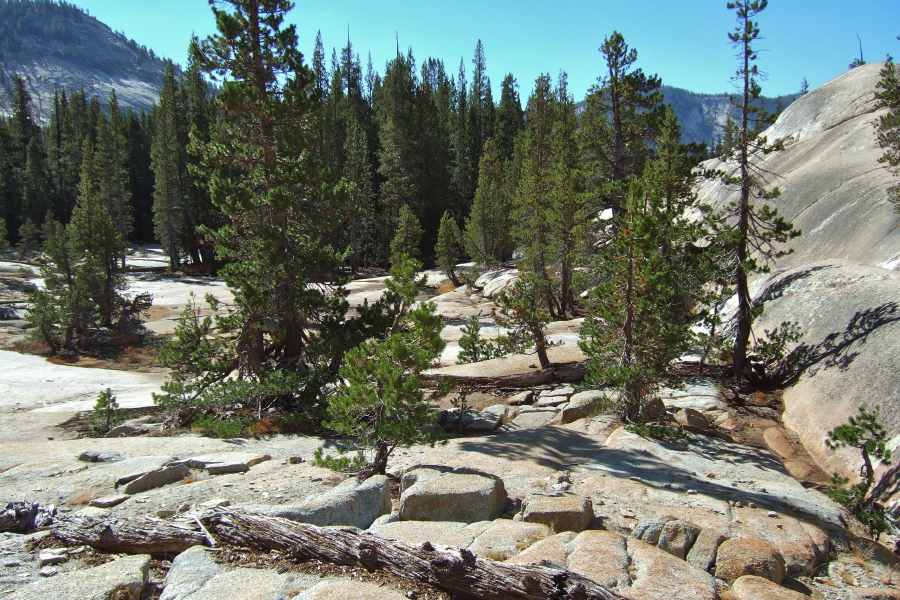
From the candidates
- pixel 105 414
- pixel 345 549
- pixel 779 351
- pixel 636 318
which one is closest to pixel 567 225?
pixel 779 351

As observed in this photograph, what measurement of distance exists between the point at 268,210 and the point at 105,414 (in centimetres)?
584

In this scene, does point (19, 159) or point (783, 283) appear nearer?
point (783, 283)

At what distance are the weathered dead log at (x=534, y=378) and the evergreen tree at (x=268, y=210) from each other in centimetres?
445

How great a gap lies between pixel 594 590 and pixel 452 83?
97.1m

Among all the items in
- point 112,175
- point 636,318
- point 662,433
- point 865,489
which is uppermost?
point 112,175

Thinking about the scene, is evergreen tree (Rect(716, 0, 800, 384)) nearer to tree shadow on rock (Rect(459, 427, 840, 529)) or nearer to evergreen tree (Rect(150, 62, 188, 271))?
tree shadow on rock (Rect(459, 427, 840, 529))

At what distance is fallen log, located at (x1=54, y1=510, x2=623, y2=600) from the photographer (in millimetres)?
4410

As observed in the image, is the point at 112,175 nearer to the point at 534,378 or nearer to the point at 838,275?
the point at 534,378

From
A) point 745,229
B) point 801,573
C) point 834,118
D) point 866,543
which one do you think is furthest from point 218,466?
point 834,118

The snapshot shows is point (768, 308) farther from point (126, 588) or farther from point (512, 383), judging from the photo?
point (126, 588)

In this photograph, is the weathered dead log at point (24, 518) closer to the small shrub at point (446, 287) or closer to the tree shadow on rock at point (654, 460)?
the tree shadow on rock at point (654, 460)

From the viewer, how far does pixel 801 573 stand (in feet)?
20.0

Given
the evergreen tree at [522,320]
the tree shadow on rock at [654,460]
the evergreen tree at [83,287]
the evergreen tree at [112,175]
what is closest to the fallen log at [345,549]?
the tree shadow on rock at [654,460]

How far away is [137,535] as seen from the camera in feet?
19.4
